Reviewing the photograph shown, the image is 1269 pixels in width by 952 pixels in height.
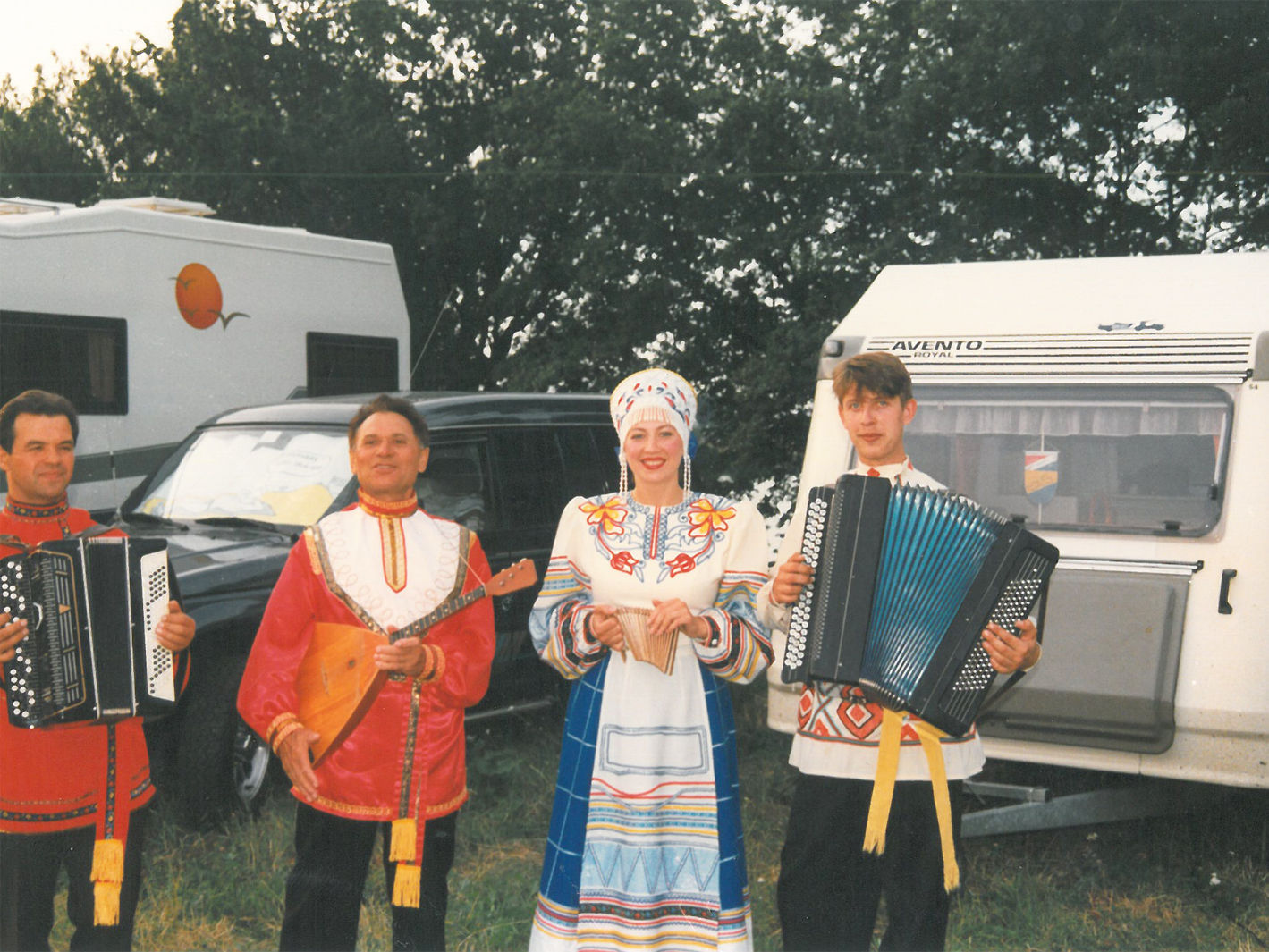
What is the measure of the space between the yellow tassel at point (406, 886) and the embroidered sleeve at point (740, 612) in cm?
94

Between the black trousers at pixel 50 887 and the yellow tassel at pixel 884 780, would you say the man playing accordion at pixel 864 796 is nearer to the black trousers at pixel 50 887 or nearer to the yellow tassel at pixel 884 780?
the yellow tassel at pixel 884 780

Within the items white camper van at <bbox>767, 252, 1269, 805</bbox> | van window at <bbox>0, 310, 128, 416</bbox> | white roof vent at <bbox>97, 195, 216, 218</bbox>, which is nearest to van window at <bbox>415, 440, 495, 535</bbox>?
white camper van at <bbox>767, 252, 1269, 805</bbox>

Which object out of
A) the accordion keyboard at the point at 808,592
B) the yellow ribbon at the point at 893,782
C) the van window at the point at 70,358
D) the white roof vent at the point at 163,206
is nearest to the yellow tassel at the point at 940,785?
the yellow ribbon at the point at 893,782

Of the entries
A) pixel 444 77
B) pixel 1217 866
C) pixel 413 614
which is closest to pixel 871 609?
pixel 413 614

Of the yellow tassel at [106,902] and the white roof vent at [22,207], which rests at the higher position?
the white roof vent at [22,207]

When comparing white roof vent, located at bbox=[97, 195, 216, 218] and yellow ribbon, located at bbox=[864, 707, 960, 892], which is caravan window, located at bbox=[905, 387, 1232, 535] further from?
white roof vent, located at bbox=[97, 195, 216, 218]

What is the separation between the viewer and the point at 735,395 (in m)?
14.4

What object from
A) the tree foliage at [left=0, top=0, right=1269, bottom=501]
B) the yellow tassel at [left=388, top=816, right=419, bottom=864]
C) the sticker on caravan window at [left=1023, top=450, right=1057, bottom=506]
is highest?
the tree foliage at [left=0, top=0, right=1269, bottom=501]

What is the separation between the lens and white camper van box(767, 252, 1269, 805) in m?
5.01

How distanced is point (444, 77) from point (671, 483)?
54.5 feet

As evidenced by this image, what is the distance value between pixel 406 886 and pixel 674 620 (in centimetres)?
102

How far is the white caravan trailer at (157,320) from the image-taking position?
916 centimetres

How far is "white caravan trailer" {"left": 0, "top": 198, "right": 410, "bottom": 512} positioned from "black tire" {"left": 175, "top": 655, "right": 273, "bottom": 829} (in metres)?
3.09

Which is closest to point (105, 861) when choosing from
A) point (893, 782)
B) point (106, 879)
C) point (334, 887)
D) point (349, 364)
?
point (106, 879)
